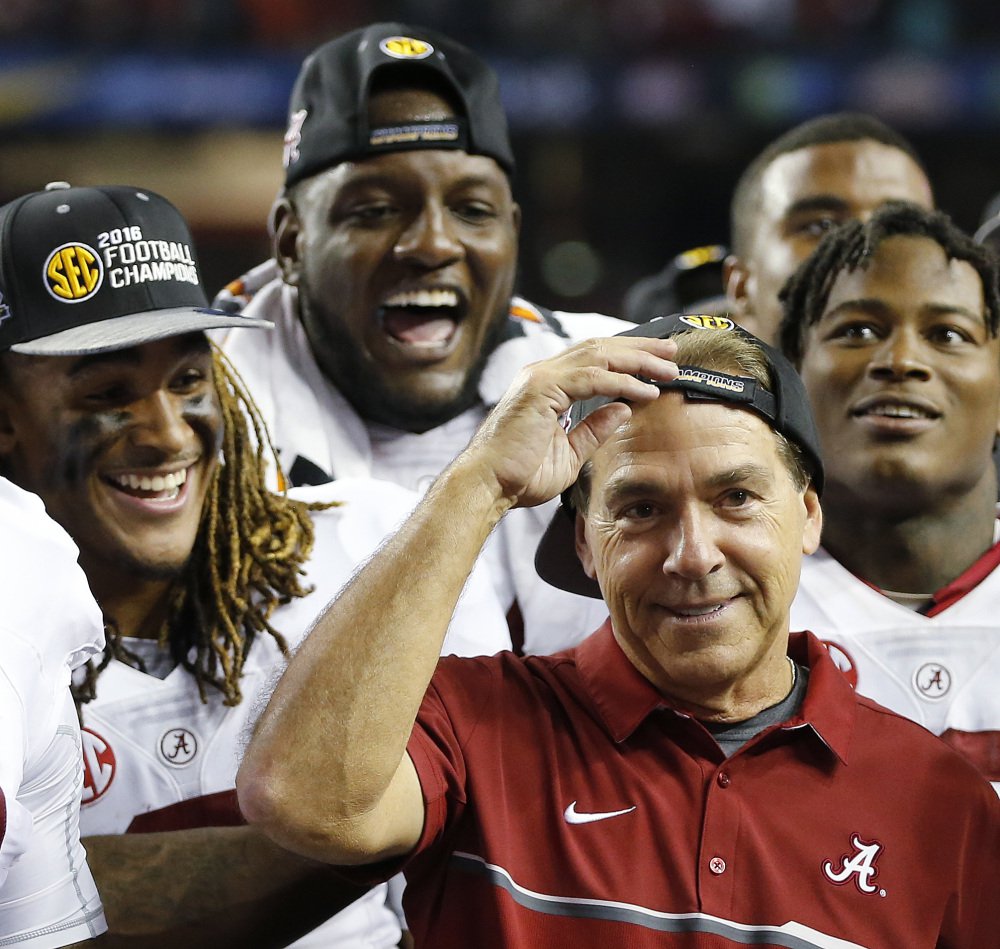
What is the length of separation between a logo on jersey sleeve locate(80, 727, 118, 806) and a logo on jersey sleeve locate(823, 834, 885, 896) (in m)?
0.91

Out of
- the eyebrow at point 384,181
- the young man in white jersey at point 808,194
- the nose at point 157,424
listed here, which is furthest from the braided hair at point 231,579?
the young man in white jersey at point 808,194

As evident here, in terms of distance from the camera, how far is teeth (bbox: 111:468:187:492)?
1.94 meters

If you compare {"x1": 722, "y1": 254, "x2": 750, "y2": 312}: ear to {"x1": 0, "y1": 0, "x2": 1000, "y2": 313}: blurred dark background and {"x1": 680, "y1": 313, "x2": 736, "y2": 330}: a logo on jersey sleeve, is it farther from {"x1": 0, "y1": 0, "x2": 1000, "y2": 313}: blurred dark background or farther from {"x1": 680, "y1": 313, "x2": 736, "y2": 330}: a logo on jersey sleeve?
{"x1": 0, "y1": 0, "x2": 1000, "y2": 313}: blurred dark background

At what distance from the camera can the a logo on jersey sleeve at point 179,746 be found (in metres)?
1.92

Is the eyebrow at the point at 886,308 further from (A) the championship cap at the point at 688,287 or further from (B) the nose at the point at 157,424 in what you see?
(A) the championship cap at the point at 688,287

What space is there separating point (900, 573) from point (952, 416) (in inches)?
9.8

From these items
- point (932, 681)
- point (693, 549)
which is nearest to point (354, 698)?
point (693, 549)

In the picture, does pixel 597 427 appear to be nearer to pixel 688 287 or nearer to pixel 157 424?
pixel 157 424

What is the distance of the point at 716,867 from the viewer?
1.48 m

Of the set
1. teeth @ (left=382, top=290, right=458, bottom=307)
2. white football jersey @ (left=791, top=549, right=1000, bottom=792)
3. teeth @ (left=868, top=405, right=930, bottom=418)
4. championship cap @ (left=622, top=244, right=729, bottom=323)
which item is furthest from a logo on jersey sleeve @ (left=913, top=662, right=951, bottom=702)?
championship cap @ (left=622, top=244, right=729, bottom=323)

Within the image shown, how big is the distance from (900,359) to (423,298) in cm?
80

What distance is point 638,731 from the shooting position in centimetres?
159

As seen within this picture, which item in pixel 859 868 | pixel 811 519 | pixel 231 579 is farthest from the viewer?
pixel 231 579

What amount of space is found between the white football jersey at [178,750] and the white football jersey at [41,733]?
30 cm
